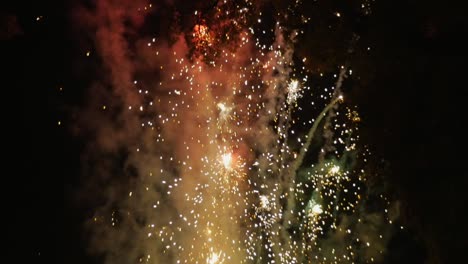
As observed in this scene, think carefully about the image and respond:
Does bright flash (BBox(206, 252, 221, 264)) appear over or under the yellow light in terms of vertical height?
under

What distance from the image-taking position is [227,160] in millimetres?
13516

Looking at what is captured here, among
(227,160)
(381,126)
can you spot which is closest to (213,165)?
(227,160)

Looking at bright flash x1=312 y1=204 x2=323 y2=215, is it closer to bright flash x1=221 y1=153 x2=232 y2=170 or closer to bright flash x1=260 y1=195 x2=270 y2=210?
bright flash x1=260 y1=195 x2=270 y2=210

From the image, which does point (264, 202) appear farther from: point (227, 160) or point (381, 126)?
point (381, 126)

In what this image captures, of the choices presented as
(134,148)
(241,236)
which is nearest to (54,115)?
(134,148)

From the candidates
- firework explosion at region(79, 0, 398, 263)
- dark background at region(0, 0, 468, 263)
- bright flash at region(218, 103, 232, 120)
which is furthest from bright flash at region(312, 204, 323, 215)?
dark background at region(0, 0, 468, 263)

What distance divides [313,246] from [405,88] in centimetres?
1281

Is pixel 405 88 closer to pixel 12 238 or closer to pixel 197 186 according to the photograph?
pixel 12 238

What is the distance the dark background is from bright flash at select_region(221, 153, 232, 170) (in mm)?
6403

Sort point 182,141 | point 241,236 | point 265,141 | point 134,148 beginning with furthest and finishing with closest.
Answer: point 265,141 < point 241,236 < point 182,141 < point 134,148

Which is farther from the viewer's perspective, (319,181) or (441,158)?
(319,181)

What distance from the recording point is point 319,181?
1596 centimetres

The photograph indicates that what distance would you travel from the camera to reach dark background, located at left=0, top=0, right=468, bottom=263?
3.69 meters

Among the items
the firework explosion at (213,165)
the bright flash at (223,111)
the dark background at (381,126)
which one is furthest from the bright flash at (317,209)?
the dark background at (381,126)
